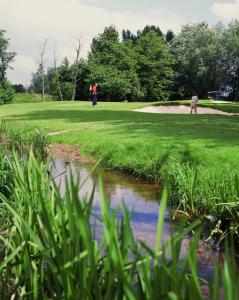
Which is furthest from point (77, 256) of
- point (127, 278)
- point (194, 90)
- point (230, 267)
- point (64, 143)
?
point (194, 90)

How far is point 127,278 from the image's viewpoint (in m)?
2.88

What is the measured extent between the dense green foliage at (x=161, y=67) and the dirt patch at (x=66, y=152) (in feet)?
184

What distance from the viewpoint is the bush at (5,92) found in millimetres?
82500

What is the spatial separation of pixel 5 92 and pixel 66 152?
66894 mm

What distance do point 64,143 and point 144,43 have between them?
222 feet

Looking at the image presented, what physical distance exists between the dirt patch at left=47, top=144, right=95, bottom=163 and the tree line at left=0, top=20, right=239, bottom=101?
5577cm

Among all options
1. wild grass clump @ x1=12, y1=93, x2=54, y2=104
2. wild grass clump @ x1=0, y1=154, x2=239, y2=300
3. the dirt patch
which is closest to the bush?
wild grass clump @ x1=12, y1=93, x2=54, y2=104

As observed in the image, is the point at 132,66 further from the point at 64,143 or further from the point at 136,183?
the point at 136,183

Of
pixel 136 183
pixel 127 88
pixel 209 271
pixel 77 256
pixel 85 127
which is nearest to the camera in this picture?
pixel 77 256

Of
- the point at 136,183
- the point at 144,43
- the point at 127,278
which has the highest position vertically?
the point at 144,43

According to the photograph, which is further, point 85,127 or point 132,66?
point 132,66

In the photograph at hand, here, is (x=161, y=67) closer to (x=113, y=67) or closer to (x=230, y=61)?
(x=113, y=67)

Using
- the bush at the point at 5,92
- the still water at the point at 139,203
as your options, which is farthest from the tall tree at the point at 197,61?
the still water at the point at 139,203

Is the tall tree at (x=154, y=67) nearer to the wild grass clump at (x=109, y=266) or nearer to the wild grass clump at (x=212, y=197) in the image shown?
the wild grass clump at (x=212, y=197)
